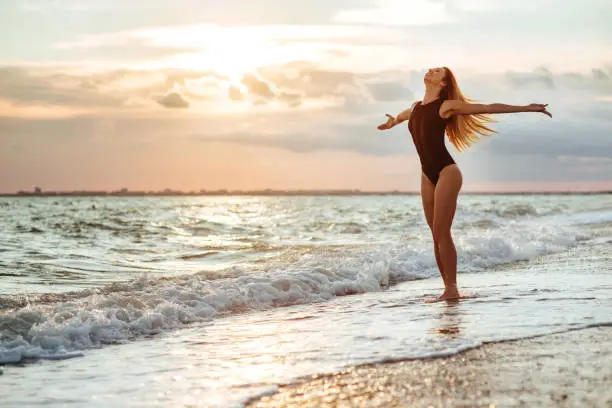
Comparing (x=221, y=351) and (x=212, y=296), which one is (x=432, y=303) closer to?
(x=212, y=296)

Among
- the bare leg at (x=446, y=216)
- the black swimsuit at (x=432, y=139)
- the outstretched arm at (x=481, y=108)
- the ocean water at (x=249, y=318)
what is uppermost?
the outstretched arm at (x=481, y=108)

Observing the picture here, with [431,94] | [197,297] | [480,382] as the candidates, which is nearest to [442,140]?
[431,94]

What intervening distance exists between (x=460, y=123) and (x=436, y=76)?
59cm

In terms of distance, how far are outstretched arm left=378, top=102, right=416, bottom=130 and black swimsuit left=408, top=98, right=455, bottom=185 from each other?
339 millimetres

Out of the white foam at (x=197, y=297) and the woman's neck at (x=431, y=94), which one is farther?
the woman's neck at (x=431, y=94)

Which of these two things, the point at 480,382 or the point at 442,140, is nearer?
the point at 480,382

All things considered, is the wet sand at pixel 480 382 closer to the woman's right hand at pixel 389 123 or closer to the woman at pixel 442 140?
the woman at pixel 442 140

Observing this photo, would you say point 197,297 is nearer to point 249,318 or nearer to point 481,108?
point 249,318

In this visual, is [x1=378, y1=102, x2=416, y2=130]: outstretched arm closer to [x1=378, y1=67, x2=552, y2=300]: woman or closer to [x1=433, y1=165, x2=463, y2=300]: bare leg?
[x1=378, y1=67, x2=552, y2=300]: woman

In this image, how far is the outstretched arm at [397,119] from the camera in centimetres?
858

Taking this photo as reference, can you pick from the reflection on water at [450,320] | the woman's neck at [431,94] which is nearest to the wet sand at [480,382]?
the reflection on water at [450,320]

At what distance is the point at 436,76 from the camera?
316 inches

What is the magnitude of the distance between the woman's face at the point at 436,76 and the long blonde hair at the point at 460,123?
48 millimetres

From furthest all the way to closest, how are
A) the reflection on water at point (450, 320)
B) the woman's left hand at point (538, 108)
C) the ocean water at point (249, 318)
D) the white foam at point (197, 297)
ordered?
the woman's left hand at point (538, 108) → the white foam at point (197, 297) → the reflection on water at point (450, 320) → the ocean water at point (249, 318)
